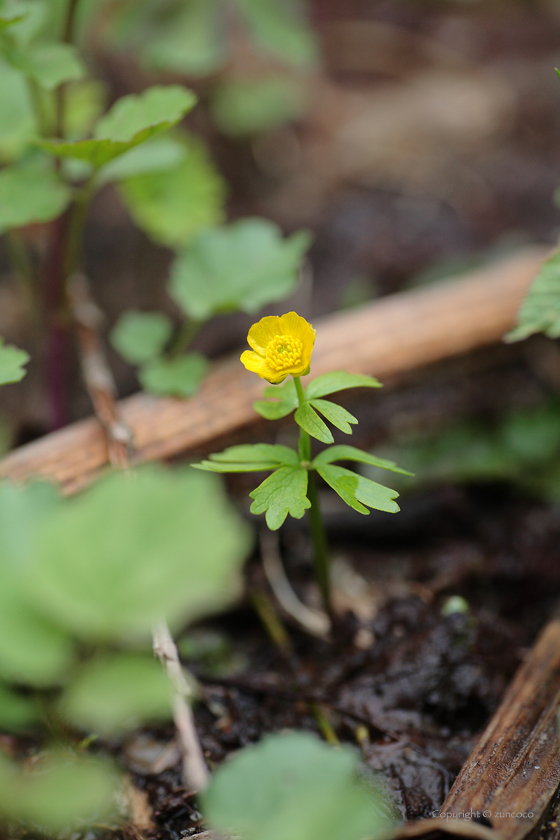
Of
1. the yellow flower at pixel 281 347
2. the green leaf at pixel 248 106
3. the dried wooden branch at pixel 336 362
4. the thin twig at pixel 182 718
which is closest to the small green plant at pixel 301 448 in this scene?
the yellow flower at pixel 281 347

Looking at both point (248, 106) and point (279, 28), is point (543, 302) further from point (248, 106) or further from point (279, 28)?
point (248, 106)

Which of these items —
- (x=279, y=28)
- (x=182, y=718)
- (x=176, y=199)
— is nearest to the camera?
(x=182, y=718)

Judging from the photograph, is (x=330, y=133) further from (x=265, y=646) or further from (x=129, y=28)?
(x=265, y=646)

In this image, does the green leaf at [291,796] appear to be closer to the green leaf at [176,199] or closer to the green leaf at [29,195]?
the green leaf at [29,195]

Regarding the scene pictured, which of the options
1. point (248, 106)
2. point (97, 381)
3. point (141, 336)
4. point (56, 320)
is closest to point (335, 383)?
point (141, 336)

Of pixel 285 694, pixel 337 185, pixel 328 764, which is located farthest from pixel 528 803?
pixel 337 185

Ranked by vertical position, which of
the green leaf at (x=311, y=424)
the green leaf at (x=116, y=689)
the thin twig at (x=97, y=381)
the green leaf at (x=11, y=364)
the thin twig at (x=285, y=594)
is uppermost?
the green leaf at (x=11, y=364)

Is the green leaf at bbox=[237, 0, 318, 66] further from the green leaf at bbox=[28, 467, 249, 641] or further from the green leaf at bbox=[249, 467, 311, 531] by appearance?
the green leaf at bbox=[28, 467, 249, 641]

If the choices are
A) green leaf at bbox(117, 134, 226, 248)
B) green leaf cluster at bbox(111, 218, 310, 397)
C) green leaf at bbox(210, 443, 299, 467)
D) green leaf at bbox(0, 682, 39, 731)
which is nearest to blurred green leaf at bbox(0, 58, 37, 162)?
green leaf at bbox(117, 134, 226, 248)

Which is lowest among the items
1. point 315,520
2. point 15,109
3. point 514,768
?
point 514,768
